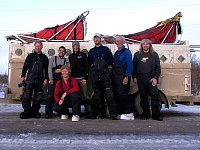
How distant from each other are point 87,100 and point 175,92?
8.14 feet

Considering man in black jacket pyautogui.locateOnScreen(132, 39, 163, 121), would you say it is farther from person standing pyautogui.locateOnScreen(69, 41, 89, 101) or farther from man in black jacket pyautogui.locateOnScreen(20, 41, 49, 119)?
man in black jacket pyautogui.locateOnScreen(20, 41, 49, 119)

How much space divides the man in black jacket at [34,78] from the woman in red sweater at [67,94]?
551 millimetres

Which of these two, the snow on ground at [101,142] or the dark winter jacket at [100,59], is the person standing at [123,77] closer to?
the dark winter jacket at [100,59]

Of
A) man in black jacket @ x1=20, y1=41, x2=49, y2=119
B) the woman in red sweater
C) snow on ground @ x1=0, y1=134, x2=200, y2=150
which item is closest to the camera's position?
snow on ground @ x1=0, y1=134, x2=200, y2=150

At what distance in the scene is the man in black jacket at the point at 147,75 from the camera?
27.9 ft

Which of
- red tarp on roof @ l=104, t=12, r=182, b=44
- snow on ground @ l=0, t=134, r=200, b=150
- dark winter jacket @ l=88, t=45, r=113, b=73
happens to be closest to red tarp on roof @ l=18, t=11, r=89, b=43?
red tarp on roof @ l=104, t=12, r=182, b=44

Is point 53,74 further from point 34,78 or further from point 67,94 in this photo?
point 67,94

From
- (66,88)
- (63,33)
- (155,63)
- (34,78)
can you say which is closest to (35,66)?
(34,78)

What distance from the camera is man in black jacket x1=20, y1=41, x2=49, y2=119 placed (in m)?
8.55

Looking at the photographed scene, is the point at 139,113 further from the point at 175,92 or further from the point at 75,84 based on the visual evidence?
the point at 75,84

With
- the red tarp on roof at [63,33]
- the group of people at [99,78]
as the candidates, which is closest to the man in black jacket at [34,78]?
the group of people at [99,78]

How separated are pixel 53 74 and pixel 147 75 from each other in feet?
7.50

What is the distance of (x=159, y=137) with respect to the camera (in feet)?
20.2

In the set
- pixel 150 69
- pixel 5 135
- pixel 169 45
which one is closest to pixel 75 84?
pixel 150 69
